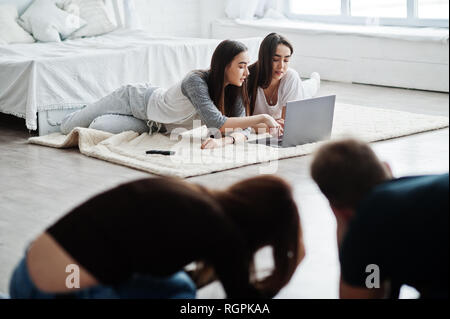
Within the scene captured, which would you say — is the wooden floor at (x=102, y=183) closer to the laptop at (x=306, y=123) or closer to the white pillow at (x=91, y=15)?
the laptop at (x=306, y=123)

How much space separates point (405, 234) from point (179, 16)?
6.02 m

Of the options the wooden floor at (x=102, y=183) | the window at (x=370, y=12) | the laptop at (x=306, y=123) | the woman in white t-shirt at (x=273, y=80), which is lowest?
the wooden floor at (x=102, y=183)

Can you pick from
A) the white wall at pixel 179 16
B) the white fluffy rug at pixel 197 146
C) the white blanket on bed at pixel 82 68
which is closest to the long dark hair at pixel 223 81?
the white fluffy rug at pixel 197 146

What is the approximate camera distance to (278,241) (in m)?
1.28

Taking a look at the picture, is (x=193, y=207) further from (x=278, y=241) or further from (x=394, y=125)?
(x=394, y=125)

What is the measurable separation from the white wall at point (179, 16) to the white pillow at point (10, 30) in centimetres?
148

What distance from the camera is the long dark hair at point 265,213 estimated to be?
1.23 metres

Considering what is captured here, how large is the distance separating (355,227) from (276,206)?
0.48 ft

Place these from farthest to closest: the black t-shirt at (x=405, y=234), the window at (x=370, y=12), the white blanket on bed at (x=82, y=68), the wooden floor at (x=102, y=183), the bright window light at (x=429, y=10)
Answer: the window at (x=370, y=12), the bright window light at (x=429, y=10), the white blanket on bed at (x=82, y=68), the wooden floor at (x=102, y=183), the black t-shirt at (x=405, y=234)

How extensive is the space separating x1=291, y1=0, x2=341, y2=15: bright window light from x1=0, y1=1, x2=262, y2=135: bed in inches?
63.7

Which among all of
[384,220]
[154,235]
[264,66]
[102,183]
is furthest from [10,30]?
[384,220]

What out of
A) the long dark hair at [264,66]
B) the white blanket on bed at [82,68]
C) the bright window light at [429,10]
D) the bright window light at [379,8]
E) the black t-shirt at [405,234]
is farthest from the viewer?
the bright window light at [379,8]

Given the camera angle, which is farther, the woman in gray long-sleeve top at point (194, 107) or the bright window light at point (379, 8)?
the bright window light at point (379, 8)
